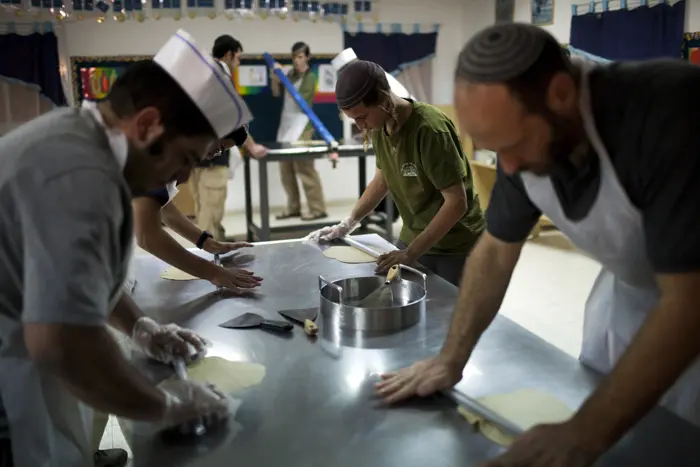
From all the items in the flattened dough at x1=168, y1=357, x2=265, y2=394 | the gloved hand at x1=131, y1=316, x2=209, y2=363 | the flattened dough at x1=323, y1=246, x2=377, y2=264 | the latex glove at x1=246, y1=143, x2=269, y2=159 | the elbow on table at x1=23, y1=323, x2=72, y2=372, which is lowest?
the latex glove at x1=246, y1=143, x2=269, y2=159

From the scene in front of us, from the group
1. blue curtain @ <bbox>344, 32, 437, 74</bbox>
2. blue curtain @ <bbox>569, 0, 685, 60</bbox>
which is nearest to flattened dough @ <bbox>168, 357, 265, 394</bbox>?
blue curtain @ <bbox>569, 0, 685, 60</bbox>

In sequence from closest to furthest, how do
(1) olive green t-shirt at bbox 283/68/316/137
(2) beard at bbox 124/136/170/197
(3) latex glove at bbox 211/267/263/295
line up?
(2) beard at bbox 124/136/170/197 < (3) latex glove at bbox 211/267/263/295 < (1) olive green t-shirt at bbox 283/68/316/137

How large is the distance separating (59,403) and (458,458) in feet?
2.12

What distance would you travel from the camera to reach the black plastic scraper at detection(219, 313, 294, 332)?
1558 millimetres

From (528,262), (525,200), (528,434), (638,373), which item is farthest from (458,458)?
(528,262)

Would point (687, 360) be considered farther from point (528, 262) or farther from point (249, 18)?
point (249, 18)

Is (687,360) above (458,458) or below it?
above

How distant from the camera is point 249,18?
5.79 m

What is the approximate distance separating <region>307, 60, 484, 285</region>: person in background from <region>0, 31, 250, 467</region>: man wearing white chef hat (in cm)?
87

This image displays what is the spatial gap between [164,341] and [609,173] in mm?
952

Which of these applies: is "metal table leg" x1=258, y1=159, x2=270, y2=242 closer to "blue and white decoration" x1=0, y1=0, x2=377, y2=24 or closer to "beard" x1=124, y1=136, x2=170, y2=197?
"blue and white decoration" x1=0, y1=0, x2=377, y2=24

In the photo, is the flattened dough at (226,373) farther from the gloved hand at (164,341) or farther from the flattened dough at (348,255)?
the flattened dough at (348,255)

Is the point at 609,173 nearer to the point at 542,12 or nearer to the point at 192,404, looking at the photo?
the point at 192,404

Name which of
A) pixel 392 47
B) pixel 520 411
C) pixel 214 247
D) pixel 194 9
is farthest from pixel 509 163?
pixel 392 47
